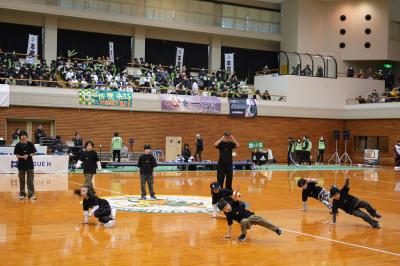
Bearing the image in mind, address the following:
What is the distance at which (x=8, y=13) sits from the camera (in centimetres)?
3894

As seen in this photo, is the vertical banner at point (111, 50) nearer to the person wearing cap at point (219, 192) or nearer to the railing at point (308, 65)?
the railing at point (308, 65)

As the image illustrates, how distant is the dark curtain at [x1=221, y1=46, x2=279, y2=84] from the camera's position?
4828cm

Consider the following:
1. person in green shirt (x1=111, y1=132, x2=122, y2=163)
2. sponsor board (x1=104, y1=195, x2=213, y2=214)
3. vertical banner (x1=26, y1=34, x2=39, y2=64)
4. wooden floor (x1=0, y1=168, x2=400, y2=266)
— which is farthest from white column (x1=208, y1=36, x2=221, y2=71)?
wooden floor (x1=0, y1=168, x2=400, y2=266)

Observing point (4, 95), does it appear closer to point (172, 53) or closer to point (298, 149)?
point (172, 53)

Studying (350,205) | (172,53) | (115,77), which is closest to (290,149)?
(115,77)

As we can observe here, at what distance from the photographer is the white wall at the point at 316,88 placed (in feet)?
139

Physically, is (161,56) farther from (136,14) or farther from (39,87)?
(39,87)

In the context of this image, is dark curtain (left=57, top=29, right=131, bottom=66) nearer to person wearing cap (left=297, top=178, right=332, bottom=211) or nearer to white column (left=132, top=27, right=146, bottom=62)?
white column (left=132, top=27, right=146, bottom=62)

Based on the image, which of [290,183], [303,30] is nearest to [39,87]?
[290,183]

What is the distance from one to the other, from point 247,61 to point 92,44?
14129mm

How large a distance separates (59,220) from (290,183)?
1306 centimetres

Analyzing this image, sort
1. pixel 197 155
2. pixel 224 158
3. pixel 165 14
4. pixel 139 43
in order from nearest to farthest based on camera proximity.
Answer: pixel 224 158, pixel 197 155, pixel 139 43, pixel 165 14

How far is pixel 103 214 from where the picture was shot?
450 inches

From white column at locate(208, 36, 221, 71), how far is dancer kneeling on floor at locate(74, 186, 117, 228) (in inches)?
1430
